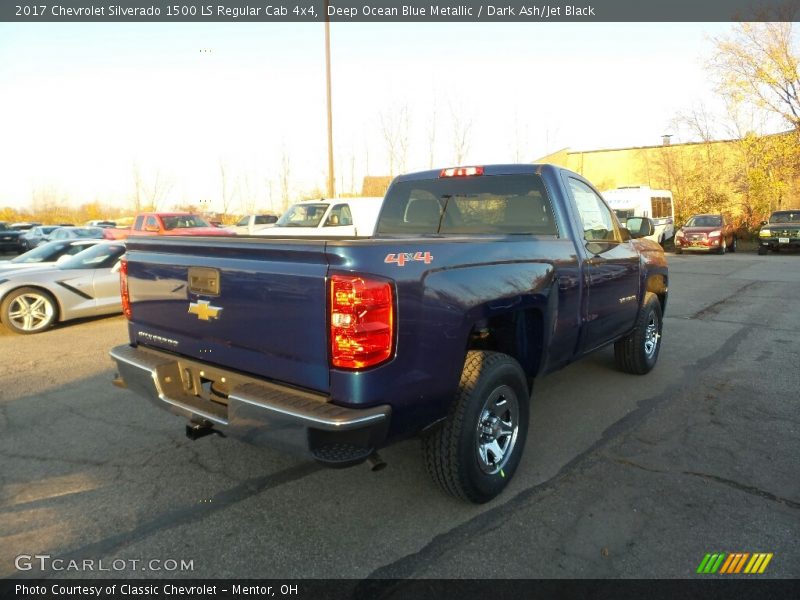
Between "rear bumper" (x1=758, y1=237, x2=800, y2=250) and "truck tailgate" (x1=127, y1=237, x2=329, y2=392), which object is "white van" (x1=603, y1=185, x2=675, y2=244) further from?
"truck tailgate" (x1=127, y1=237, x2=329, y2=392)

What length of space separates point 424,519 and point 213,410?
128cm

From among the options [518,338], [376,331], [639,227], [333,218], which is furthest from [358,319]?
[333,218]

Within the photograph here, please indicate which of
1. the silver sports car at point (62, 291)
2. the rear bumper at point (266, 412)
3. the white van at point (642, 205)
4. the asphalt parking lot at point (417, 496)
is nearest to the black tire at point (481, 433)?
the asphalt parking lot at point (417, 496)

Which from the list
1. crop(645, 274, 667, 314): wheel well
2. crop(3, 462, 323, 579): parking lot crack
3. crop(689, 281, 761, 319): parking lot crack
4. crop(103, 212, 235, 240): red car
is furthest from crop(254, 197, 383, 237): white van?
crop(3, 462, 323, 579): parking lot crack

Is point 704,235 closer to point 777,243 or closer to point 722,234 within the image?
point 722,234

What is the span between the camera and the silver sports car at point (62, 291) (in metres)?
7.80

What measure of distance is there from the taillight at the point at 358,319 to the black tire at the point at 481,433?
70cm

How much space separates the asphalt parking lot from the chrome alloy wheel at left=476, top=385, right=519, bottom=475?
0.23m

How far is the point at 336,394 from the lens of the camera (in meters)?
2.36

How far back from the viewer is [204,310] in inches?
113

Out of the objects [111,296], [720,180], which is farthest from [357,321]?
[720,180]

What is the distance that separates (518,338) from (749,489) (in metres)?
1.62

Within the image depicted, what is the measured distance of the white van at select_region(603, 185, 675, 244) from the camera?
22547 mm
